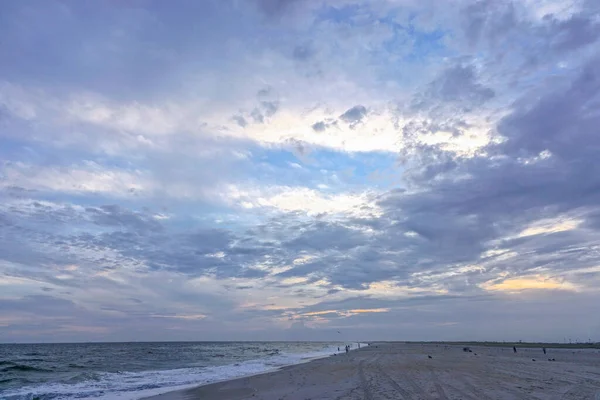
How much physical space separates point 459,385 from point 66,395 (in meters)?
25.0

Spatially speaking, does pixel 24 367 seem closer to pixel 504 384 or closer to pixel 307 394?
pixel 307 394

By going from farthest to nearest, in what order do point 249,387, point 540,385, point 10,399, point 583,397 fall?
point 249,387
point 10,399
point 540,385
point 583,397

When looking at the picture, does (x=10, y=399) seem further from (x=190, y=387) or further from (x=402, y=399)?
(x=402, y=399)

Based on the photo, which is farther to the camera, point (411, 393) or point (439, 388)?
point (439, 388)

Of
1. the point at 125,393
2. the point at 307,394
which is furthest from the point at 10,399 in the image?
the point at 307,394

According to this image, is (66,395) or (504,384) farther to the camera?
(66,395)

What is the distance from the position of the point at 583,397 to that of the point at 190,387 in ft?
80.8

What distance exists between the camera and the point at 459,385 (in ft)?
67.3

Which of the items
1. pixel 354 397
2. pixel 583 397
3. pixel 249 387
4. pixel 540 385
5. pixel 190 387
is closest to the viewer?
pixel 583 397

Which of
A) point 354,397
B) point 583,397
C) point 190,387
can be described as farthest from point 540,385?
point 190,387

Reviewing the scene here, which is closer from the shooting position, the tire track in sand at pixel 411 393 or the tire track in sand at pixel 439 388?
the tire track in sand at pixel 439 388

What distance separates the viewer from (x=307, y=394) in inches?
797

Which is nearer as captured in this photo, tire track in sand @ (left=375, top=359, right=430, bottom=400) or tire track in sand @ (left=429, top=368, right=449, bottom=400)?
tire track in sand @ (left=429, top=368, right=449, bottom=400)

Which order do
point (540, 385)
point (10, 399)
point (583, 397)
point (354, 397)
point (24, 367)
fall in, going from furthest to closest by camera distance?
point (24, 367) → point (10, 399) → point (540, 385) → point (354, 397) → point (583, 397)
